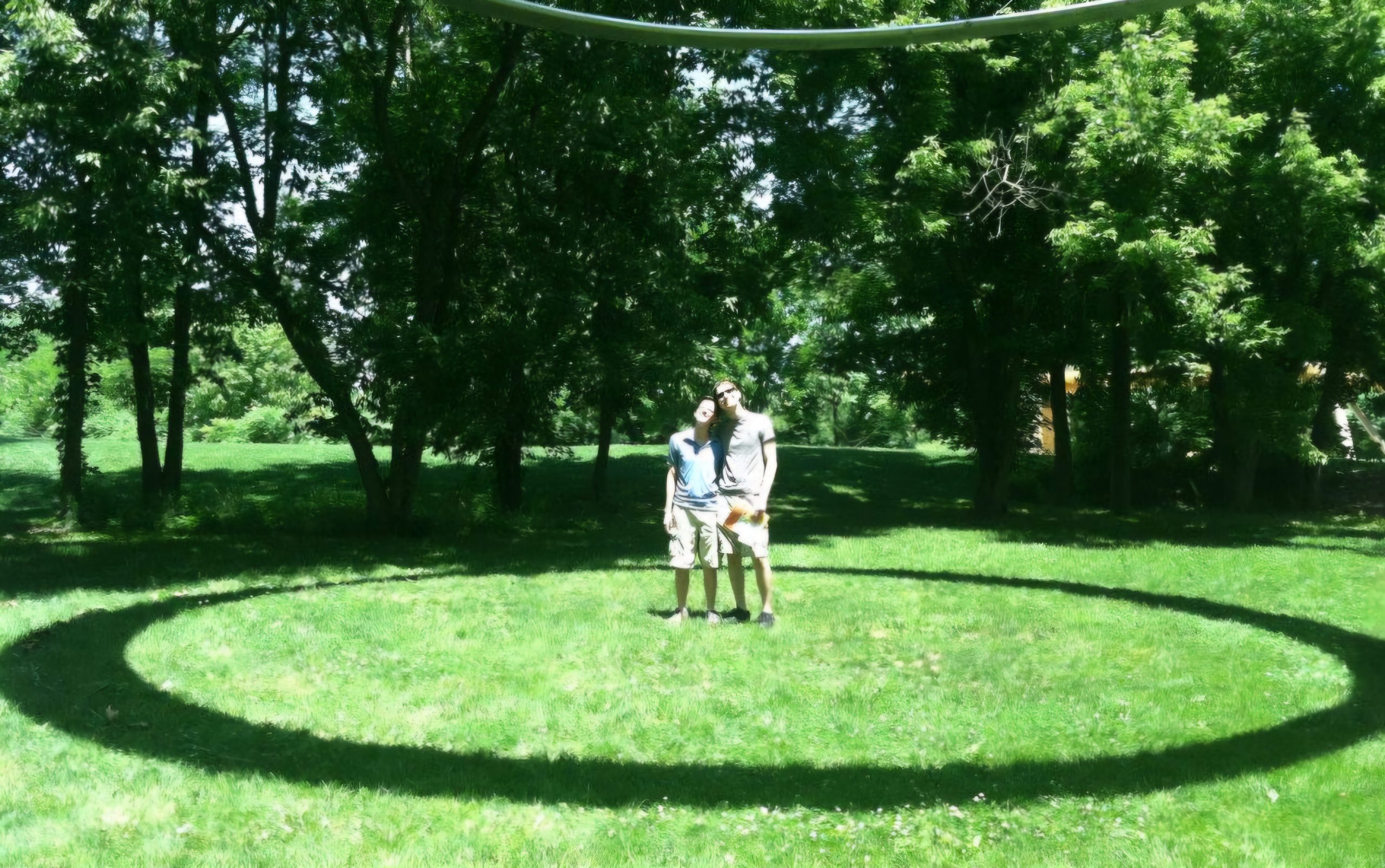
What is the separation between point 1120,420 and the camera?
22312 mm

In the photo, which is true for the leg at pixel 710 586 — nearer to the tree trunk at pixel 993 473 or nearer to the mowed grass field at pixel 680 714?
the mowed grass field at pixel 680 714

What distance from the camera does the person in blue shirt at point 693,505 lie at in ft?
33.2

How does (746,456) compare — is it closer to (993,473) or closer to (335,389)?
(335,389)

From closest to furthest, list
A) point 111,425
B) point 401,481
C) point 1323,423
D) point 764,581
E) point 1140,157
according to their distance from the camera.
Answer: point 764,581
point 1140,157
point 401,481
point 1323,423
point 111,425

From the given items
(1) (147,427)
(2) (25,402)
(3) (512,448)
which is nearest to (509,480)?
(3) (512,448)

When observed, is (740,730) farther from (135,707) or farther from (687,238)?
(687,238)

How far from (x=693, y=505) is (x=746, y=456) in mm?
571

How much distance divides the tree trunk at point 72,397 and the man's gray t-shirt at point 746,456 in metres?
11.1

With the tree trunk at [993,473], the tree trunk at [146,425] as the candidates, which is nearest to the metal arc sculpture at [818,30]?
the tree trunk at [146,425]

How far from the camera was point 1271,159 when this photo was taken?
773 inches

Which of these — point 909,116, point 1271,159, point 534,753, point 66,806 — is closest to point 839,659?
point 534,753

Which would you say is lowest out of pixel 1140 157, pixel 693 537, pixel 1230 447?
pixel 693 537

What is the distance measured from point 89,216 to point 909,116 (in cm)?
1144

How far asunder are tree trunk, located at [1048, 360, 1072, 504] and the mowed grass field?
9.91m
